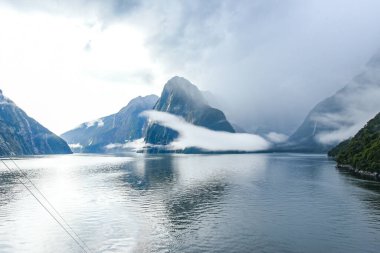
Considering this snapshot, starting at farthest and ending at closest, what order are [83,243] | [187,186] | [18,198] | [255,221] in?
[187,186] → [18,198] → [255,221] → [83,243]

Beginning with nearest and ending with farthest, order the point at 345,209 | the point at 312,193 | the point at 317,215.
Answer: the point at 317,215
the point at 345,209
the point at 312,193

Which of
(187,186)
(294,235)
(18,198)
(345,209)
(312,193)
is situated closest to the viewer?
(294,235)

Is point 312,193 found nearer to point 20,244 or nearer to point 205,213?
point 205,213

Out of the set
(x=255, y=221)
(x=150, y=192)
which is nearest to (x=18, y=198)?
(x=150, y=192)

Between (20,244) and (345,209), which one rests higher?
(345,209)

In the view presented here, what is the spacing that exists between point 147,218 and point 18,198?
52.7 meters

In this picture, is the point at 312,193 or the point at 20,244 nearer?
the point at 20,244

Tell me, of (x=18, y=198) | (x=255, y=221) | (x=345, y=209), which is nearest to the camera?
(x=255, y=221)

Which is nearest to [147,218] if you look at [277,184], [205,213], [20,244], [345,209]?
[205,213]

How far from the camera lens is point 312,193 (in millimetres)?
112125

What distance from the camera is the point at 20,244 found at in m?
57.8

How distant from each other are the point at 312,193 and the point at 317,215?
118 ft

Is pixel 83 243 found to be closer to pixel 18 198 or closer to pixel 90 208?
pixel 90 208

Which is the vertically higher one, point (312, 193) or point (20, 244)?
point (312, 193)
